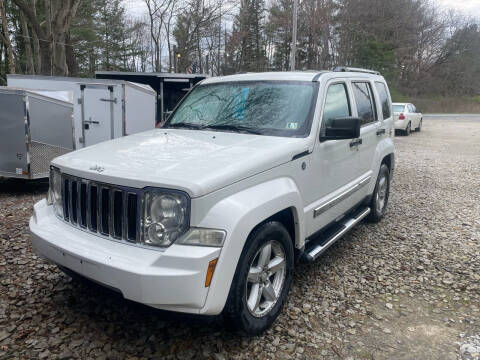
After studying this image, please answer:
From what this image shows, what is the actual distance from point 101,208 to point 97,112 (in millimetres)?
8226

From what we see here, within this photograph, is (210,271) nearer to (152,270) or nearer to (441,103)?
(152,270)

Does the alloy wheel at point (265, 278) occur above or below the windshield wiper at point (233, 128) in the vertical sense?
below

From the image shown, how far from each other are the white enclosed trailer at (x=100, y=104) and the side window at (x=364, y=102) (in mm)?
6626

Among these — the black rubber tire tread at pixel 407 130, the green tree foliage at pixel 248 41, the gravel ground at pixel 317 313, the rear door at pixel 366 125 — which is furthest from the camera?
the green tree foliage at pixel 248 41

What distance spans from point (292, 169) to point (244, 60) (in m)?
42.3

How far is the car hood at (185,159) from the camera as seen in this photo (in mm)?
2506

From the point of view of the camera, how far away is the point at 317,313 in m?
3.39

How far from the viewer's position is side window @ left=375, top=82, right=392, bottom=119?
5.75 meters

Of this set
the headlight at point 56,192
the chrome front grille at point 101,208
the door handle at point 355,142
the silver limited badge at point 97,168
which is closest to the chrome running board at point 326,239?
the door handle at point 355,142

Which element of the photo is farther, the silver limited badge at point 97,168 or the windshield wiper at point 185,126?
the windshield wiper at point 185,126

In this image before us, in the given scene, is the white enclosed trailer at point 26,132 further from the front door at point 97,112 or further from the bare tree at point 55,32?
the bare tree at point 55,32

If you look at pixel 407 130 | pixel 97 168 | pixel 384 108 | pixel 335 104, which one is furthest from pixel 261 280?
pixel 407 130

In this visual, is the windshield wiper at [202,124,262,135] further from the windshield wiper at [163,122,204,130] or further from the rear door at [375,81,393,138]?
the rear door at [375,81,393,138]

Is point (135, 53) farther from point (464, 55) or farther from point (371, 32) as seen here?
point (464, 55)
